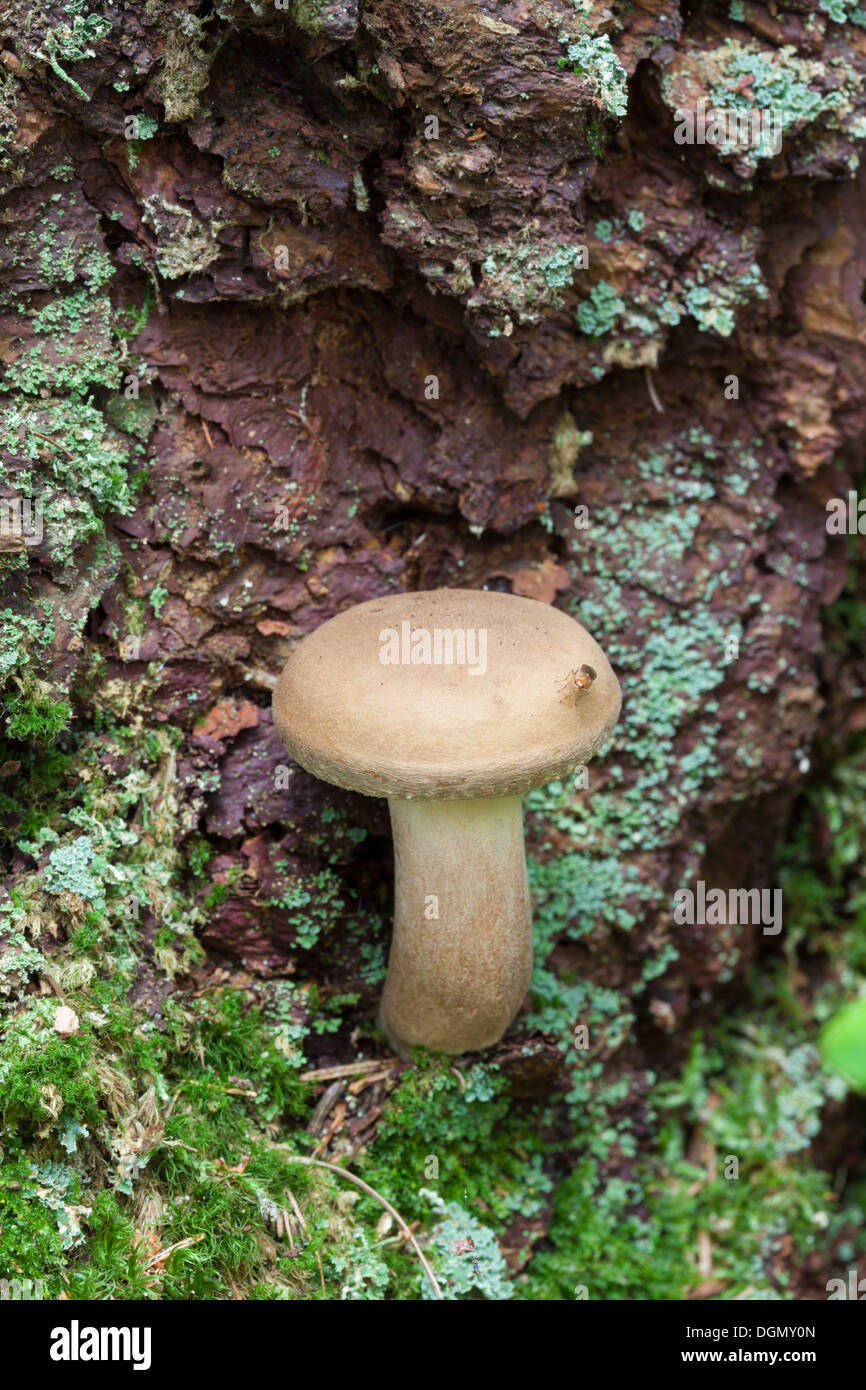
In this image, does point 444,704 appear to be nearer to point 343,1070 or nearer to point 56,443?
point 56,443

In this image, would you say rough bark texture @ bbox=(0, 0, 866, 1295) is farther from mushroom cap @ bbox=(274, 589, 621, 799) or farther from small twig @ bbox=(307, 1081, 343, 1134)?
mushroom cap @ bbox=(274, 589, 621, 799)

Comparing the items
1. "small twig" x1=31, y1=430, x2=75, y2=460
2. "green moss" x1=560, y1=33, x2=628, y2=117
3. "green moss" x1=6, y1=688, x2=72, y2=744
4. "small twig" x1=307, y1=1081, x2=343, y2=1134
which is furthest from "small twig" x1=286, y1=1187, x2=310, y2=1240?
"green moss" x1=560, y1=33, x2=628, y2=117

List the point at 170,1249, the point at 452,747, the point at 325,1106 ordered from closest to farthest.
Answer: the point at 452,747, the point at 170,1249, the point at 325,1106

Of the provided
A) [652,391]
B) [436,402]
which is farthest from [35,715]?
[652,391]

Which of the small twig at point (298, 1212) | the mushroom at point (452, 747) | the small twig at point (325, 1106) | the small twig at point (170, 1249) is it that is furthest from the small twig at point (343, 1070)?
the small twig at point (170, 1249)

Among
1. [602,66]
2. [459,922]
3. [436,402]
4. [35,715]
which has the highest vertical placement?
[602,66]

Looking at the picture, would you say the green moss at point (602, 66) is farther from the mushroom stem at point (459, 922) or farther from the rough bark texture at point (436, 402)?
the mushroom stem at point (459, 922)

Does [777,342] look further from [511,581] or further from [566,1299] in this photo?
[566,1299]
